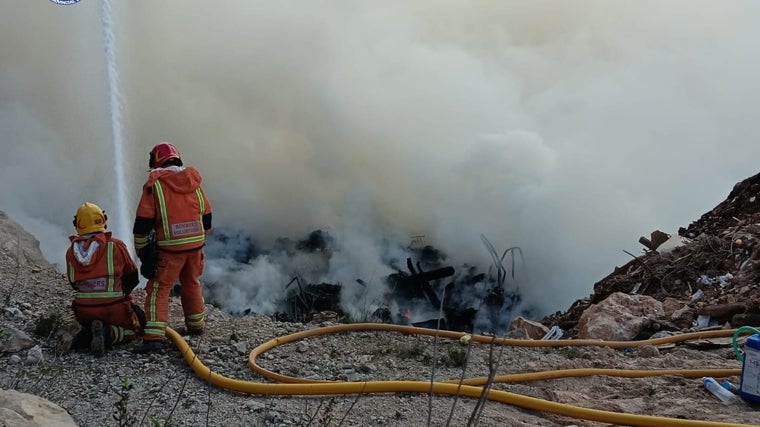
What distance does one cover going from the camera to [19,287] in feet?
21.6

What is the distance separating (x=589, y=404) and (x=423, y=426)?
1.25 m

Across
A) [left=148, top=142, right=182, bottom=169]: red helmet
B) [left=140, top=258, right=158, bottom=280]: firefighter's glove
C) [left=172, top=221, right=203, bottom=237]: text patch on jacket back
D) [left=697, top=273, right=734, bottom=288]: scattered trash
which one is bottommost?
[left=697, top=273, right=734, bottom=288]: scattered trash

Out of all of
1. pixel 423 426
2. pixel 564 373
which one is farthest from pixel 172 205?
pixel 564 373

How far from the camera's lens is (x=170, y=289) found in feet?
18.7

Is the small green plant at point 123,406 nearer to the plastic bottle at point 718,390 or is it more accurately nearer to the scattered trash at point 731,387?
the plastic bottle at point 718,390

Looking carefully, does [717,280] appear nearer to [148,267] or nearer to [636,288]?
[636,288]

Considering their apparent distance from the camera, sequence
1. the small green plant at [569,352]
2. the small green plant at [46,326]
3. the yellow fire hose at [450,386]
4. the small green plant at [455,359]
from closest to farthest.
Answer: the yellow fire hose at [450,386] → the small green plant at [455,359] → the small green plant at [46,326] → the small green plant at [569,352]

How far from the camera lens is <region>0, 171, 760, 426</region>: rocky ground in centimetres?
416

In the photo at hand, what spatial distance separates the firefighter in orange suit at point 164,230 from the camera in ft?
17.9

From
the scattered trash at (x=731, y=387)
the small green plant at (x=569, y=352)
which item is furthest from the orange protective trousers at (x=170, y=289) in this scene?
the scattered trash at (x=731, y=387)

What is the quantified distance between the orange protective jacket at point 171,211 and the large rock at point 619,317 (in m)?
4.10

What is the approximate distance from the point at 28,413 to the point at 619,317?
583 centimetres

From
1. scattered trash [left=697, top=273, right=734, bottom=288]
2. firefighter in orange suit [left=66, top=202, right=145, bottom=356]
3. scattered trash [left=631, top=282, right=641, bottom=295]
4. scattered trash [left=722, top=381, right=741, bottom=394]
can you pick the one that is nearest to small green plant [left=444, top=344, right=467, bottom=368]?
scattered trash [left=722, top=381, right=741, bottom=394]

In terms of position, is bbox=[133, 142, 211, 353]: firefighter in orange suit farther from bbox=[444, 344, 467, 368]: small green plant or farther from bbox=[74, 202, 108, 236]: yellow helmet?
bbox=[444, 344, 467, 368]: small green plant
